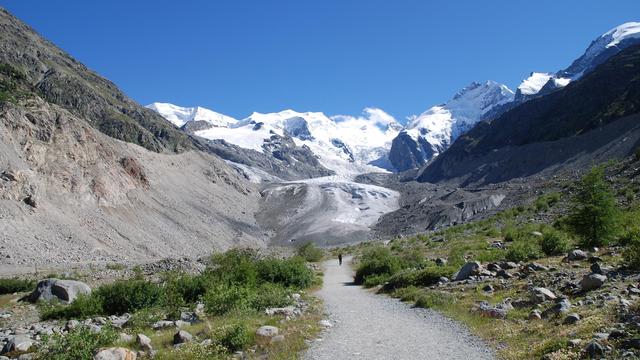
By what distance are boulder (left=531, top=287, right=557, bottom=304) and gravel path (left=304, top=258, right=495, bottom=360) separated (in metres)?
2.67

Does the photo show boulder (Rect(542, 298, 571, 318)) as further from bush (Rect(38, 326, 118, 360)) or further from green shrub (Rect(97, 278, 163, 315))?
green shrub (Rect(97, 278, 163, 315))

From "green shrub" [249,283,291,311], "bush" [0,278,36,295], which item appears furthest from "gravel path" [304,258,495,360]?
"bush" [0,278,36,295]

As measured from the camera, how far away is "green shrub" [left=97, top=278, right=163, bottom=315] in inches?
960

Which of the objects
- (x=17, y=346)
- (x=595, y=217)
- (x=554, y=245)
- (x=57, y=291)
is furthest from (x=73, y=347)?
(x=595, y=217)

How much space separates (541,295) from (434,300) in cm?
530

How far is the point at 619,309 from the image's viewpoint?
1255 cm

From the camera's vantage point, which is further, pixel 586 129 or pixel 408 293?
pixel 586 129

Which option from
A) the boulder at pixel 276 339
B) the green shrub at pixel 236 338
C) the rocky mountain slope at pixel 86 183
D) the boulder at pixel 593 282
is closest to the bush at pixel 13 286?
the rocky mountain slope at pixel 86 183

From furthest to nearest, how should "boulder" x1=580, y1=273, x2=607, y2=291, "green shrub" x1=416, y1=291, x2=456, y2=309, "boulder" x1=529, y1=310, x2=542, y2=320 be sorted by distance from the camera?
"green shrub" x1=416, y1=291, x2=456, y2=309, "boulder" x1=580, y1=273, x2=607, y2=291, "boulder" x1=529, y1=310, x2=542, y2=320

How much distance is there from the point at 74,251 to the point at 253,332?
2464 inches

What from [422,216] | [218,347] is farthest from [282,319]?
[422,216]

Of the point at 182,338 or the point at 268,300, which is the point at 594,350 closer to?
the point at 182,338

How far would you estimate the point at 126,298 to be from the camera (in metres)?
24.4

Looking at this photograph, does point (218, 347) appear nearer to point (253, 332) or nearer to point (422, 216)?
point (253, 332)
